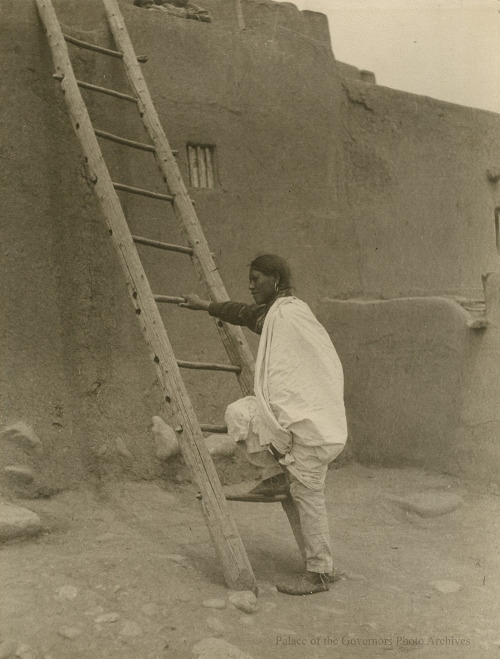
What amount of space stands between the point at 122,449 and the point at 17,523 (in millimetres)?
965

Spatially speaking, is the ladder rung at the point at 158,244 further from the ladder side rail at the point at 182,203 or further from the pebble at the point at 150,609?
the pebble at the point at 150,609

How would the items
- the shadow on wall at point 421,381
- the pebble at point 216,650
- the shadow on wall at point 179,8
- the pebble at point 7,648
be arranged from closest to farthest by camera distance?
the pebble at point 7,648 < the pebble at point 216,650 < the shadow on wall at point 421,381 < the shadow on wall at point 179,8

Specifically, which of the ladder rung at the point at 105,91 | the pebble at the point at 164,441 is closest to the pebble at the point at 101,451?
the pebble at the point at 164,441

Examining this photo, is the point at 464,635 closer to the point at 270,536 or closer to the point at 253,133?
the point at 270,536

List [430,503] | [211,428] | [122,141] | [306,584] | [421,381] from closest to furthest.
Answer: [306,584] → [211,428] → [122,141] → [430,503] → [421,381]

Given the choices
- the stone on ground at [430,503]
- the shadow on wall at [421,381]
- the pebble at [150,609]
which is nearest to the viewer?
the pebble at [150,609]

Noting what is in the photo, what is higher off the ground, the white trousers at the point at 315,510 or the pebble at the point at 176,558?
the white trousers at the point at 315,510

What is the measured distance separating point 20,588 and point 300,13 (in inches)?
185

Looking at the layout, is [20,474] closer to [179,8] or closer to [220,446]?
[220,446]

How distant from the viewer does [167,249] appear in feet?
13.2

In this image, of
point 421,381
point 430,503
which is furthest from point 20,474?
point 421,381

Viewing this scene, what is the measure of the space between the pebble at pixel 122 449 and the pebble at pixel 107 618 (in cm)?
149

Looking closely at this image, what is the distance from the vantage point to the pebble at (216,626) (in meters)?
2.78

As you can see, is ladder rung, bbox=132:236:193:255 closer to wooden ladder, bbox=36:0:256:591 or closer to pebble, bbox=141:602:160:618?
wooden ladder, bbox=36:0:256:591
